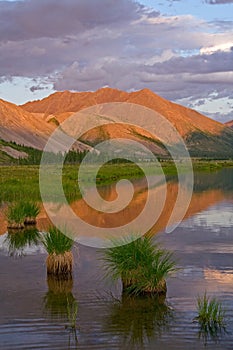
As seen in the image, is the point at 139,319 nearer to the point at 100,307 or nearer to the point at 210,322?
the point at 100,307

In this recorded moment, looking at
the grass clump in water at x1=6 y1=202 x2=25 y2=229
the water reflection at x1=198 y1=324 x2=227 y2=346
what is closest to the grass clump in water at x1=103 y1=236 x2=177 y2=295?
the water reflection at x1=198 y1=324 x2=227 y2=346

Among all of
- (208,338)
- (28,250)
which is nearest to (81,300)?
(208,338)

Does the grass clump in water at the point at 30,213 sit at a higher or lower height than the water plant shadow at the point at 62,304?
higher

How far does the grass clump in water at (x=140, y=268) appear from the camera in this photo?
16.9 meters

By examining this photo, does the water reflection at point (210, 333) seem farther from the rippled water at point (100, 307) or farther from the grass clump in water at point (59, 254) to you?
the grass clump in water at point (59, 254)

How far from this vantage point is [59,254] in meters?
20.1

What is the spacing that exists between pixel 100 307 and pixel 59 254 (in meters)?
4.50

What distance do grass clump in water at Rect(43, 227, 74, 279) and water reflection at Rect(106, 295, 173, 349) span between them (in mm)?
3604

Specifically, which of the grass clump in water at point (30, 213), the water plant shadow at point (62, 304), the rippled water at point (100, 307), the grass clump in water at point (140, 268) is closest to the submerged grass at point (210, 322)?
the rippled water at point (100, 307)

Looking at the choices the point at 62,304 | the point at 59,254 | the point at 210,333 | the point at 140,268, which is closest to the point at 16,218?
the point at 59,254

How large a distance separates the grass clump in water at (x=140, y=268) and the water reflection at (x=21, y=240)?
7636mm

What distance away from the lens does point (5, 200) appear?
4606cm

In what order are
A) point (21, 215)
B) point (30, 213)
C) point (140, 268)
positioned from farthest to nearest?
point (30, 213)
point (21, 215)
point (140, 268)

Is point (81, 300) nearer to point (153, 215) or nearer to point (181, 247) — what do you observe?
point (181, 247)
